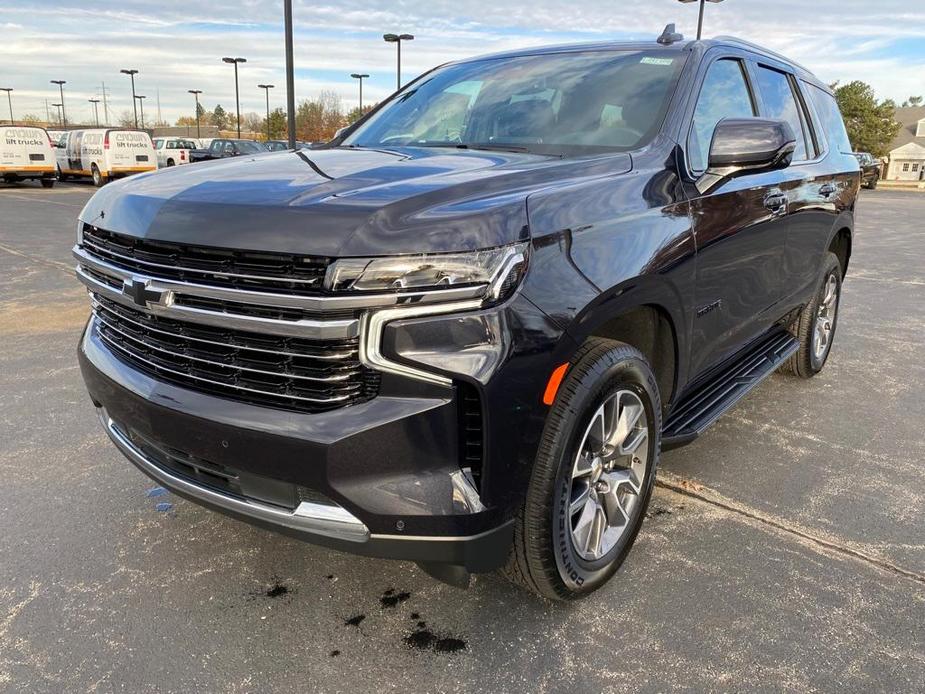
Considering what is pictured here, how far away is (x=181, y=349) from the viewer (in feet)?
7.34

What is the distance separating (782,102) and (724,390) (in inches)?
70.7

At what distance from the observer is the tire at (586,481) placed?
85.9 inches

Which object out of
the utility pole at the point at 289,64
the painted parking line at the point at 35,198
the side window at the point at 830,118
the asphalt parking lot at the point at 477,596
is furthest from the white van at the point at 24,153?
the side window at the point at 830,118

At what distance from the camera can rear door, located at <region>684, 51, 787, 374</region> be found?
3.01 meters

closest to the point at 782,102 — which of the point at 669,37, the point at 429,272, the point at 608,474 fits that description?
the point at 669,37

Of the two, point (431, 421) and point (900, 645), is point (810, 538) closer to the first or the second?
point (900, 645)

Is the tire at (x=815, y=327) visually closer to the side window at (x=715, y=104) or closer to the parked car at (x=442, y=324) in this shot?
the side window at (x=715, y=104)

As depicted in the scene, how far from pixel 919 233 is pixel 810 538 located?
55.0 feet

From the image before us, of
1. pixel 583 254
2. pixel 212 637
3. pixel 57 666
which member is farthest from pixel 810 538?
pixel 57 666

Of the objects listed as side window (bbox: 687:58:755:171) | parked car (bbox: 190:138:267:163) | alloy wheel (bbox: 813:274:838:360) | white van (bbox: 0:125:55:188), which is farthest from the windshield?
parked car (bbox: 190:138:267:163)

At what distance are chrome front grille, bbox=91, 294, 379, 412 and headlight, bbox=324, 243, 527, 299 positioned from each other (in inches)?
6.3

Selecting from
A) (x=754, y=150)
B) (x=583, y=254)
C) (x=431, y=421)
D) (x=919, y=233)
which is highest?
(x=754, y=150)

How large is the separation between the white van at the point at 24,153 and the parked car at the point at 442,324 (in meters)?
25.3

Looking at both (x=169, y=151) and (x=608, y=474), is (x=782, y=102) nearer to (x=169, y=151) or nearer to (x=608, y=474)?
(x=608, y=474)
